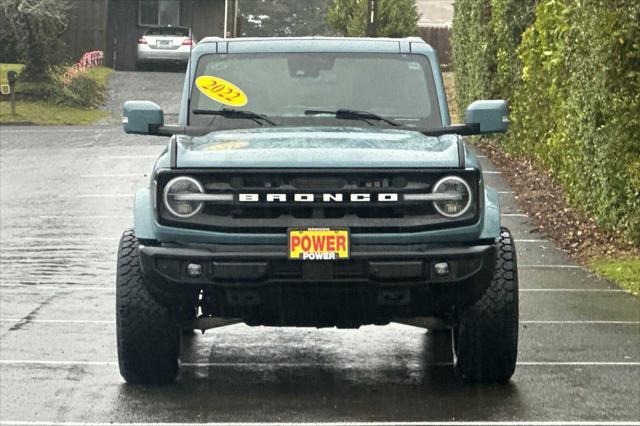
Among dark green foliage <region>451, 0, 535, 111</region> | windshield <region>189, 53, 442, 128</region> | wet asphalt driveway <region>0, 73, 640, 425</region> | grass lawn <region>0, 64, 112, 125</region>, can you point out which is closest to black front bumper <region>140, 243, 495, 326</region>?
wet asphalt driveway <region>0, 73, 640, 425</region>

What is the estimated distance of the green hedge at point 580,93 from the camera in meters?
14.9

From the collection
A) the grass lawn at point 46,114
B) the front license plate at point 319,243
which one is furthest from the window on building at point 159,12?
the front license plate at point 319,243

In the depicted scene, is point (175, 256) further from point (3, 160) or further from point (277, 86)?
point (3, 160)

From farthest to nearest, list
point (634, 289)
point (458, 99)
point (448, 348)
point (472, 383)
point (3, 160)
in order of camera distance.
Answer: point (458, 99)
point (3, 160)
point (634, 289)
point (448, 348)
point (472, 383)

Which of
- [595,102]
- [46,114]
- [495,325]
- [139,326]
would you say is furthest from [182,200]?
[46,114]

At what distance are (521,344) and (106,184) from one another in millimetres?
13682

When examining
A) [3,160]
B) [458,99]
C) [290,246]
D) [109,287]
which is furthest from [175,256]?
[458,99]

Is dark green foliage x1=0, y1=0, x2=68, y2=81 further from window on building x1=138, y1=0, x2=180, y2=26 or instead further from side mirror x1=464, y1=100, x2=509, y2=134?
side mirror x1=464, y1=100, x2=509, y2=134

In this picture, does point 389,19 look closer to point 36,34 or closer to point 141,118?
point 36,34

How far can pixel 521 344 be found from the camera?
11094 millimetres

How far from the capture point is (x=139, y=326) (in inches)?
355

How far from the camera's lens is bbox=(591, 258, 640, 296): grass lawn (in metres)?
14.2

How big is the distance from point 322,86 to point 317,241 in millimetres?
1893

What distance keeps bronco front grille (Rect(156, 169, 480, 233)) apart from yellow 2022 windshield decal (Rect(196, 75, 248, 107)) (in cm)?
146
